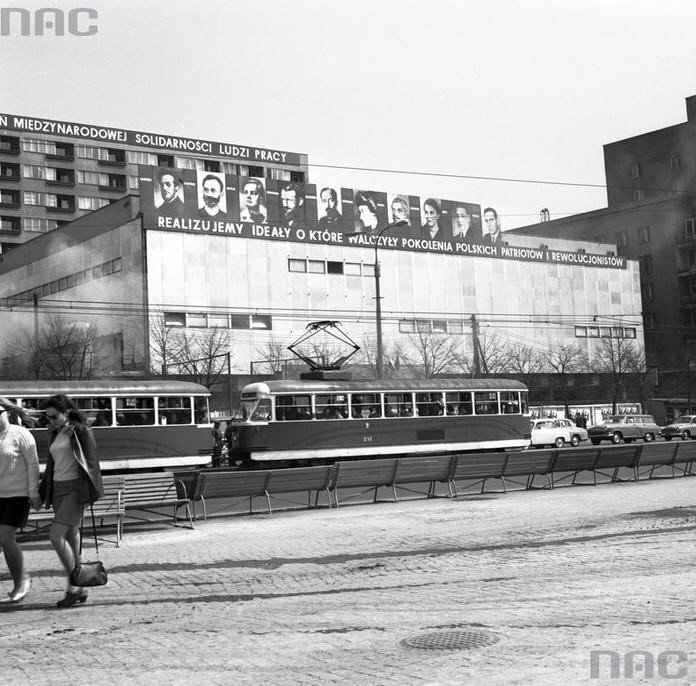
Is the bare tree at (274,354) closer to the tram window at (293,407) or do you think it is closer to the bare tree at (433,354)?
the bare tree at (433,354)

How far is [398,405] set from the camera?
32344 millimetres

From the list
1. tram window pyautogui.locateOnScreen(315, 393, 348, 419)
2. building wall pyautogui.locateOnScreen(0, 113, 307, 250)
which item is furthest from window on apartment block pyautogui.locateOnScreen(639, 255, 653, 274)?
tram window pyautogui.locateOnScreen(315, 393, 348, 419)

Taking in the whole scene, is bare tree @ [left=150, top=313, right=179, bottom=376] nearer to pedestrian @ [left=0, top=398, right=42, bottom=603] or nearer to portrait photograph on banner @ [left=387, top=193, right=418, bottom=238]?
portrait photograph on banner @ [left=387, top=193, right=418, bottom=238]

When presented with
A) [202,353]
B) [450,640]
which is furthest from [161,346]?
[450,640]

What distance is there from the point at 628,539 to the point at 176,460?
63.1 feet

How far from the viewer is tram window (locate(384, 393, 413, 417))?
32125 millimetres

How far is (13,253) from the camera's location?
84.1 meters

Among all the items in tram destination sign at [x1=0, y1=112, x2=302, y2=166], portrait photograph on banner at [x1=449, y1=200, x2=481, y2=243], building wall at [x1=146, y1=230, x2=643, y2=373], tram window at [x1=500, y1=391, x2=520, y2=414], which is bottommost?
tram window at [x1=500, y1=391, x2=520, y2=414]

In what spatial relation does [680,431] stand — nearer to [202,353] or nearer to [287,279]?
[202,353]

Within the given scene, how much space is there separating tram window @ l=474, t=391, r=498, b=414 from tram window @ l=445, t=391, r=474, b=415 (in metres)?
0.35

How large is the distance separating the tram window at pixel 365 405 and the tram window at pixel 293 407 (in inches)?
60.7

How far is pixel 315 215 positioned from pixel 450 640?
69556 mm

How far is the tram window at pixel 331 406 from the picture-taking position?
30.9m

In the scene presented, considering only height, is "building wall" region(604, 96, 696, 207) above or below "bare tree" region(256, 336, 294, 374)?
above
